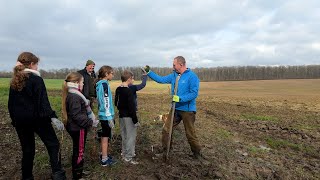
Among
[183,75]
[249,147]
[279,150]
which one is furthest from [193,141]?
[279,150]

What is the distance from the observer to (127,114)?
6949 millimetres

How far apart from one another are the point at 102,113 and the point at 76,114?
0.95m

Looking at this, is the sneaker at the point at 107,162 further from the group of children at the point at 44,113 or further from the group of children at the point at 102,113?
the group of children at the point at 44,113

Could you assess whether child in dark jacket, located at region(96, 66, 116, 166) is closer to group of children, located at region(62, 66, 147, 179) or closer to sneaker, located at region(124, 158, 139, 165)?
group of children, located at region(62, 66, 147, 179)

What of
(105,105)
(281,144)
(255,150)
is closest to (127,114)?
(105,105)

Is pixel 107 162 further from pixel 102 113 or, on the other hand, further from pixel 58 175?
pixel 58 175

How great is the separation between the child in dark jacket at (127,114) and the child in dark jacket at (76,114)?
110 cm

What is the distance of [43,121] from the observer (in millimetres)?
5512

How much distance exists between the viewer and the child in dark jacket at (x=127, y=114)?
6859 mm

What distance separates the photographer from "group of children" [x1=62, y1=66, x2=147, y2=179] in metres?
5.75

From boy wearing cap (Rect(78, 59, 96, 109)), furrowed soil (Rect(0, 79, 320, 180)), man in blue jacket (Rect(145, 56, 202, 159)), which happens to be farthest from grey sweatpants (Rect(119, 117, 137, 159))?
boy wearing cap (Rect(78, 59, 96, 109))

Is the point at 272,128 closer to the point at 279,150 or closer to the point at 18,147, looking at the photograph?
the point at 279,150

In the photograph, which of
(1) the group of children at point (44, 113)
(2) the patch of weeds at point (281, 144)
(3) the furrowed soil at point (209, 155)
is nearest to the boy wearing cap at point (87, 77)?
(3) the furrowed soil at point (209, 155)

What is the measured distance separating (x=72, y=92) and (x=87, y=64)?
391 centimetres
